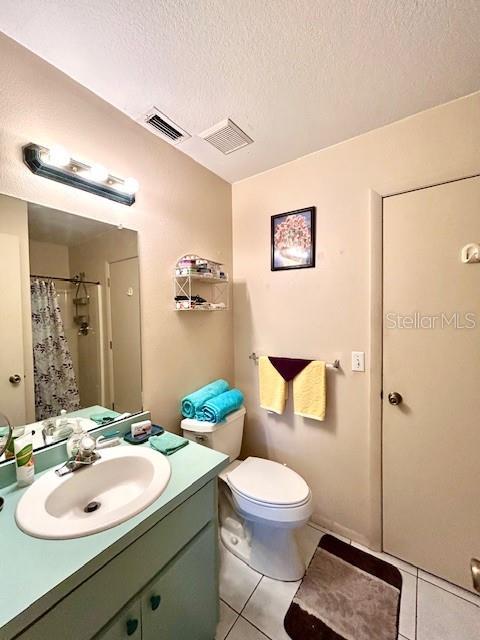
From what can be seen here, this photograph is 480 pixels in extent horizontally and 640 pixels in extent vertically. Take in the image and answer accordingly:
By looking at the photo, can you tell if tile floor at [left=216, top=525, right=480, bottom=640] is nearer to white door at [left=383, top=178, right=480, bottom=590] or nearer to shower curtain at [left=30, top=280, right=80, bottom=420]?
white door at [left=383, top=178, right=480, bottom=590]

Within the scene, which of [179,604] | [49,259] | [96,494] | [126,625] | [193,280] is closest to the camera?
[126,625]

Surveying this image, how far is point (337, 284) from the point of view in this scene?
62.6 inches

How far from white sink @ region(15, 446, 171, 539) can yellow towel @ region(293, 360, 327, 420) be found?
0.91m

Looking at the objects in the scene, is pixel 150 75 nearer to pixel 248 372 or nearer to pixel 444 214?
pixel 444 214

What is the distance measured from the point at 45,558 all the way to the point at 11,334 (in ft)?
2.46

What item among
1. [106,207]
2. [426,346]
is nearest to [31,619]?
[106,207]

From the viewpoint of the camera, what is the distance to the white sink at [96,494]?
0.73 meters

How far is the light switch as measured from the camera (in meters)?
1.52

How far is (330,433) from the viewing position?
1646mm

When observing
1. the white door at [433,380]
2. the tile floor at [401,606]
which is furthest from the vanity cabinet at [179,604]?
the white door at [433,380]

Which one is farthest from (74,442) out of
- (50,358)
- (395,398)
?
(395,398)

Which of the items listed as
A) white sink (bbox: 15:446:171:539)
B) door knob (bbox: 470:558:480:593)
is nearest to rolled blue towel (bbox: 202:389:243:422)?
white sink (bbox: 15:446:171:539)

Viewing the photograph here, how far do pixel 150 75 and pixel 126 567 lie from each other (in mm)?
1752

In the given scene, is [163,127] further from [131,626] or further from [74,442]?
[131,626]
